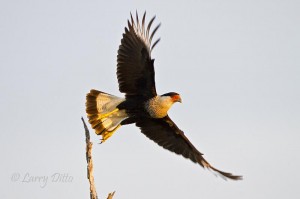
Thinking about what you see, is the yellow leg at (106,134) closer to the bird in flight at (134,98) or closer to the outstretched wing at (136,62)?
the bird in flight at (134,98)

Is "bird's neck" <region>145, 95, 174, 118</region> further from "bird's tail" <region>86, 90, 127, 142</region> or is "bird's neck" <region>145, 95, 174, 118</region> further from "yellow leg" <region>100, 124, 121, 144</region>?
"yellow leg" <region>100, 124, 121, 144</region>

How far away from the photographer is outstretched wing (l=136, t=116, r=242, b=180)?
813cm

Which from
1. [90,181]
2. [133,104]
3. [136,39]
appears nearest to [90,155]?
[90,181]

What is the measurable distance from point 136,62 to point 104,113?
94 centimetres

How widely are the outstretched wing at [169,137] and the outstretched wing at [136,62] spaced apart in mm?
620

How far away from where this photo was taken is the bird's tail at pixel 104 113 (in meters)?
7.82

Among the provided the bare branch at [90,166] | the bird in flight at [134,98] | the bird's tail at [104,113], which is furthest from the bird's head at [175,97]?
the bare branch at [90,166]

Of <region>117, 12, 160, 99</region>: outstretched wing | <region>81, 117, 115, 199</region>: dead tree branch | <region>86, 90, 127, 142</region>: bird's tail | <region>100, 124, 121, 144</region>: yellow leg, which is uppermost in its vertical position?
<region>117, 12, 160, 99</region>: outstretched wing

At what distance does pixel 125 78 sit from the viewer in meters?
7.67

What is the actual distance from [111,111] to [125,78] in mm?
567

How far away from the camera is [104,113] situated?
308 inches

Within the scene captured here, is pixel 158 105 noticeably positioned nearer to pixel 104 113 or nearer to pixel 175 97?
pixel 175 97

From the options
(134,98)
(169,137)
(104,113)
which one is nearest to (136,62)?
(134,98)

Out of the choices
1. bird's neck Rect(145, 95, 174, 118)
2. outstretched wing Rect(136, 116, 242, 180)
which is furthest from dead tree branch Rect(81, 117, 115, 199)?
outstretched wing Rect(136, 116, 242, 180)
